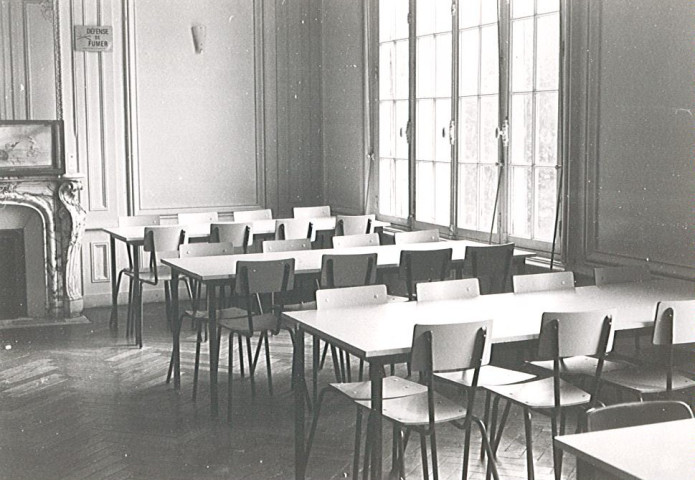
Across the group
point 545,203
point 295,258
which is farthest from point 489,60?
point 295,258

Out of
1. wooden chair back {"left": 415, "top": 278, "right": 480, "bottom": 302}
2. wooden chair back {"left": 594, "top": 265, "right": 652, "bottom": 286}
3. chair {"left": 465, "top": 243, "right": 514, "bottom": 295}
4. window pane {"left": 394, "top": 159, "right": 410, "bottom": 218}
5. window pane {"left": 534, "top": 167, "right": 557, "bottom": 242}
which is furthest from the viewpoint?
window pane {"left": 394, "top": 159, "right": 410, "bottom": 218}

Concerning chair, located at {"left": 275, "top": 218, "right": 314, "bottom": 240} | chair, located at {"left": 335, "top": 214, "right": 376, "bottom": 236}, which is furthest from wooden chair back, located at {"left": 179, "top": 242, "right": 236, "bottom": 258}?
chair, located at {"left": 335, "top": 214, "right": 376, "bottom": 236}

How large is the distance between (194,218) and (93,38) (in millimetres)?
2202

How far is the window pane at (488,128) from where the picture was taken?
743cm

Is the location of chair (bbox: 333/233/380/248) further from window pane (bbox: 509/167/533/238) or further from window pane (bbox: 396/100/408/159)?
window pane (bbox: 396/100/408/159)

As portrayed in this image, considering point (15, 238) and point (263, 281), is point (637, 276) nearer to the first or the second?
point (263, 281)

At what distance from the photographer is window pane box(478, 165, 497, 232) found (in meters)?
7.48

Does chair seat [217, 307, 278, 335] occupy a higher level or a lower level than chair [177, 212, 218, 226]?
lower

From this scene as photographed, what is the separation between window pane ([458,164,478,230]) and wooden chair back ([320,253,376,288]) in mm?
1906

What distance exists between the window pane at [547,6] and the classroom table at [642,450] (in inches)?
175

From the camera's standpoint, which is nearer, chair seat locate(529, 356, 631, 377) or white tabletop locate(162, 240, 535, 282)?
chair seat locate(529, 356, 631, 377)

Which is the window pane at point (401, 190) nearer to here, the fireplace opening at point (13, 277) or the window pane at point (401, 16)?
the window pane at point (401, 16)

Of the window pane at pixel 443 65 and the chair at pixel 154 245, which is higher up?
the window pane at pixel 443 65

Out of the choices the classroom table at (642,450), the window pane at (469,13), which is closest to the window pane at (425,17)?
the window pane at (469,13)
